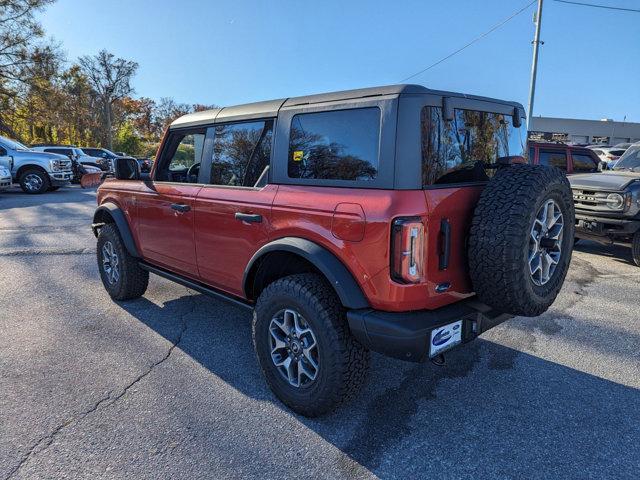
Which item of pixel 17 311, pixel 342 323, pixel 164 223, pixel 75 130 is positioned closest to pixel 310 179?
pixel 342 323

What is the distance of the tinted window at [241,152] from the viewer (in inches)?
120

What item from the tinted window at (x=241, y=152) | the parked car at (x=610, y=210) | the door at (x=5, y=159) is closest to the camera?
the tinted window at (x=241, y=152)

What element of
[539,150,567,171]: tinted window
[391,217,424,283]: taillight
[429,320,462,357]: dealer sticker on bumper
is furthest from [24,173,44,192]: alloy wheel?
[429,320,462,357]: dealer sticker on bumper

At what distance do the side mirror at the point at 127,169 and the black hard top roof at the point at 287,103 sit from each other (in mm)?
553

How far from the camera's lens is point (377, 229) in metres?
2.21

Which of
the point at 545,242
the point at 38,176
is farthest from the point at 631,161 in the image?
the point at 38,176

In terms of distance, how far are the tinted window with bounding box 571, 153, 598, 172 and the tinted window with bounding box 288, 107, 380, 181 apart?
844 cm

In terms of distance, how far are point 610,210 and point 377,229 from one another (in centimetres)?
557

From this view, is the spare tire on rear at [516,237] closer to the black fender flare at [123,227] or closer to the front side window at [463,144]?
the front side window at [463,144]

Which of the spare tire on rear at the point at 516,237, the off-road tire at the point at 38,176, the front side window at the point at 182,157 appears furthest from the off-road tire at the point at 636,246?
the off-road tire at the point at 38,176

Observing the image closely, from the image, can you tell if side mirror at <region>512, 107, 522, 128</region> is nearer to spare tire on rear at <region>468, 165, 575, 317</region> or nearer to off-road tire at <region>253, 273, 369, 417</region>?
spare tire on rear at <region>468, 165, 575, 317</region>

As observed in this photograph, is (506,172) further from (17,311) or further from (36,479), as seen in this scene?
(17,311)

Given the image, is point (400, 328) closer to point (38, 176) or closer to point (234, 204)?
point (234, 204)

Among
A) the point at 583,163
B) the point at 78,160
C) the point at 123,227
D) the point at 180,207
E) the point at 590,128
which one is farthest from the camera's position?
the point at 590,128
